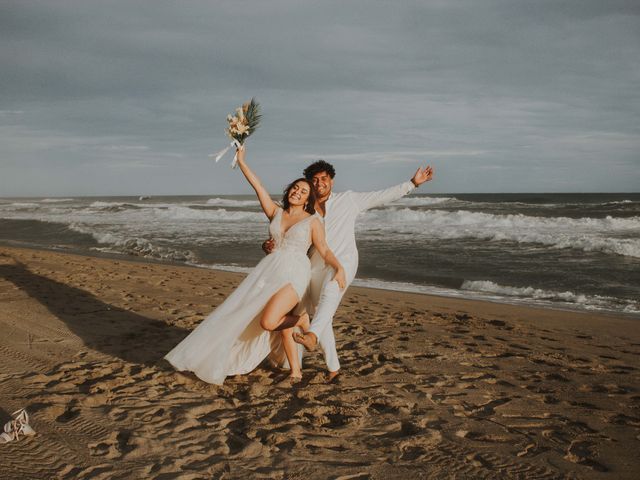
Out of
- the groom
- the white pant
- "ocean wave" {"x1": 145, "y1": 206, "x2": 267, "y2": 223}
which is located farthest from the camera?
"ocean wave" {"x1": 145, "y1": 206, "x2": 267, "y2": 223}

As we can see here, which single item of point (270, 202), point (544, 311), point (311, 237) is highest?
point (270, 202)

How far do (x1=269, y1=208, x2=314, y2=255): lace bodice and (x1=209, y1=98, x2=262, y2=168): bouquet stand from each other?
0.66 meters

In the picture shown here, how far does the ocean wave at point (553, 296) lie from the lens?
8516 mm

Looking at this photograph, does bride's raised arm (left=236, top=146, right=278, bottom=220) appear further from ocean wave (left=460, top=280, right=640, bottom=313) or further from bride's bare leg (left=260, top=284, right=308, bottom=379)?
ocean wave (left=460, top=280, right=640, bottom=313)

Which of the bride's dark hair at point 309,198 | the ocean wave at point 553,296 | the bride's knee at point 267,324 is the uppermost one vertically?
the bride's dark hair at point 309,198

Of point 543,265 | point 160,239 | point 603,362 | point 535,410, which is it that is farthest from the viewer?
point 160,239

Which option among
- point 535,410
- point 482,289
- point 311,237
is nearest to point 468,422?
point 535,410

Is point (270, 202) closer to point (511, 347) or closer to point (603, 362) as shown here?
point (511, 347)

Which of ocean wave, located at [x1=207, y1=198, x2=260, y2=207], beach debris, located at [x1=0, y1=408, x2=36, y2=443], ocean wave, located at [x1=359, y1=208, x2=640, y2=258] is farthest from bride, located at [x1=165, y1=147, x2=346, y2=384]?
ocean wave, located at [x1=207, y1=198, x2=260, y2=207]

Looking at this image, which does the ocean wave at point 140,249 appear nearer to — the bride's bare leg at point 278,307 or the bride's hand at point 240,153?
the bride's hand at point 240,153

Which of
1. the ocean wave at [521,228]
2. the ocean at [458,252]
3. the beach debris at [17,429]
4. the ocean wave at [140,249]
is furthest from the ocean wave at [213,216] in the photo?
the beach debris at [17,429]

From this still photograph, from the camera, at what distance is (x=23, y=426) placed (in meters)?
3.21

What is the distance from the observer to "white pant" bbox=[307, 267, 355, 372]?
409 cm

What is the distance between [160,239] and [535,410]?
16886mm
